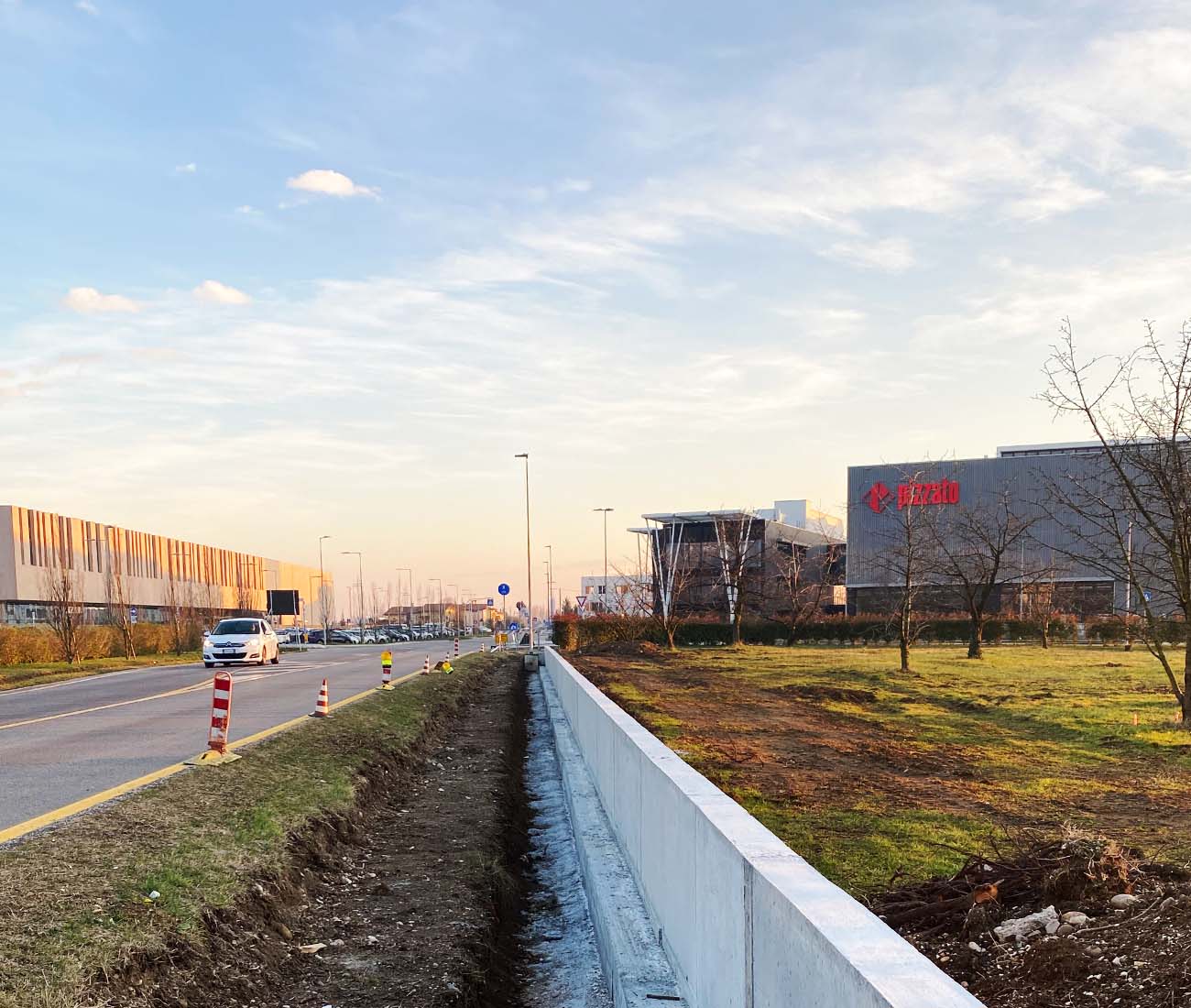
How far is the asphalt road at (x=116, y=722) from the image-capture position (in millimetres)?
10453

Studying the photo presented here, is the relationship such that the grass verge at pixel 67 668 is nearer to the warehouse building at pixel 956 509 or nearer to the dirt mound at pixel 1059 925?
the dirt mound at pixel 1059 925

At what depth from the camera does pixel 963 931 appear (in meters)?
5.30

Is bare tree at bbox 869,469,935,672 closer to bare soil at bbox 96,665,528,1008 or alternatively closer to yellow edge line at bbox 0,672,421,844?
yellow edge line at bbox 0,672,421,844

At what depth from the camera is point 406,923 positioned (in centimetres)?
762

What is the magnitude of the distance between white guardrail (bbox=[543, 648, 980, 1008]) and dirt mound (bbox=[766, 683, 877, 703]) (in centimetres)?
1434


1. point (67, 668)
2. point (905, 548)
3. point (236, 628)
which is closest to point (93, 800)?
point (236, 628)

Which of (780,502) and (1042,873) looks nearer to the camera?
(1042,873)

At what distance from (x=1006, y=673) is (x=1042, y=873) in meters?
22.2

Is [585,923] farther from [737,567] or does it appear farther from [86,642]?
[737,567]

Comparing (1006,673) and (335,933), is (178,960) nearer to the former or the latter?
(335,933)

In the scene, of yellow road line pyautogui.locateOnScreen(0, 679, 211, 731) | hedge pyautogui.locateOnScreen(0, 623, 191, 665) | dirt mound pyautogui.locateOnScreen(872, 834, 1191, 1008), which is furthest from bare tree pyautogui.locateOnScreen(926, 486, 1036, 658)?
→ dirt mound pyautogui.locateOnScreen(872, 834, 1191, 1008)

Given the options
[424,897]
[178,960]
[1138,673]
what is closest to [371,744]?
[424,897]

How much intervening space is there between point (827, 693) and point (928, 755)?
8626 millimetres

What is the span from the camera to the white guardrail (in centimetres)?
271
